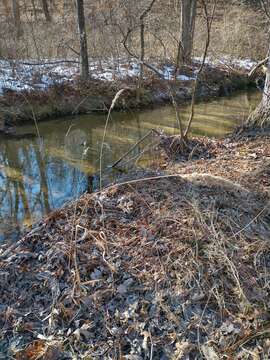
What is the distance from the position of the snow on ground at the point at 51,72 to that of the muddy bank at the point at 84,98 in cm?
29

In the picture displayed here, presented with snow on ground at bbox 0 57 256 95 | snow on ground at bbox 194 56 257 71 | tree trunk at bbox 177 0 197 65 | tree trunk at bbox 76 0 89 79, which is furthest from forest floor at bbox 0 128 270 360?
snow on ground at bbox 194 56 257 71

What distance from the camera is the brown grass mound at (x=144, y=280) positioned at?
10.4 ft

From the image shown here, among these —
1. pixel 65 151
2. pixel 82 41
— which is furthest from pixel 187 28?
pixel 65 151

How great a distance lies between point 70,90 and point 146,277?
8305 mm

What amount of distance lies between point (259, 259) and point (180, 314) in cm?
103

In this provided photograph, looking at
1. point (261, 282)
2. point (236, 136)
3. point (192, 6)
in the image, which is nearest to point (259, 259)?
point (261, 282)

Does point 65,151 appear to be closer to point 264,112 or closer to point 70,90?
point 70,90

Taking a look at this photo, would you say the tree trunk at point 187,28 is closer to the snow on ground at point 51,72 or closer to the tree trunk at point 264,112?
the snow on ground at point 51,72

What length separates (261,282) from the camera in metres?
3.59

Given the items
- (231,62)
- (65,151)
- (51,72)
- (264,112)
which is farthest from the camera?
(231,62)

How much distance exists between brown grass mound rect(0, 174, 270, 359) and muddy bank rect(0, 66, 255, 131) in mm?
4975

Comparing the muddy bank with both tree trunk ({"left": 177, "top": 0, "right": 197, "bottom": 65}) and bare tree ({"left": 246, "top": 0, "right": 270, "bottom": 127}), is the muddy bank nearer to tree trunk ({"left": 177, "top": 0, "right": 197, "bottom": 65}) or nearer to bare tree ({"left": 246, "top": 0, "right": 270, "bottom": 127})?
tree trunk ({"left": 177, "top": 0, "right": 197, "bottom": 65})

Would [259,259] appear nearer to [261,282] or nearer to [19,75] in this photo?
[261,282]

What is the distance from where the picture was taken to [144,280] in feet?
12.0
